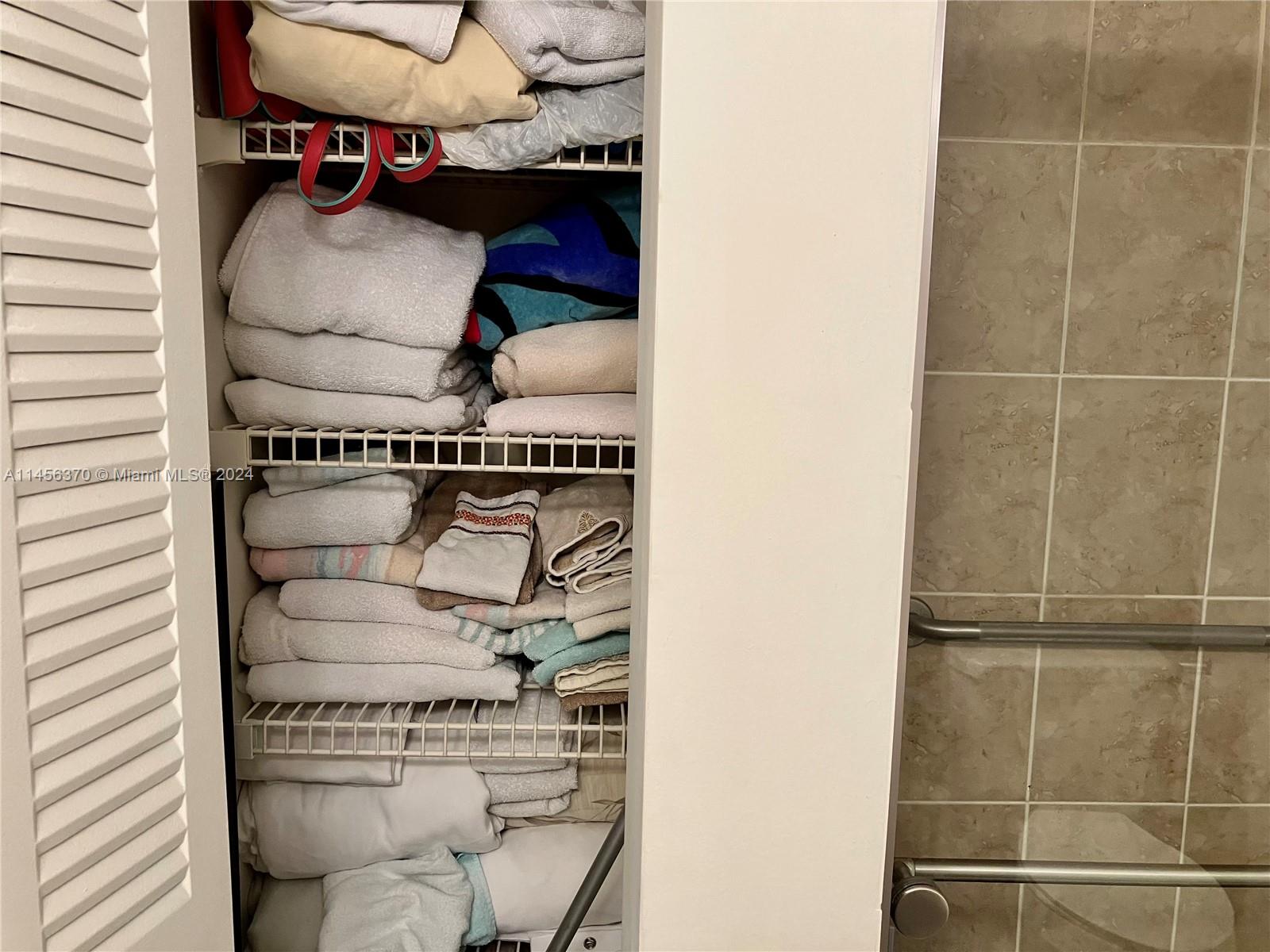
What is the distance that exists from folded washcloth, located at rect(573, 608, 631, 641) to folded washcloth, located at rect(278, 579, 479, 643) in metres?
0.13

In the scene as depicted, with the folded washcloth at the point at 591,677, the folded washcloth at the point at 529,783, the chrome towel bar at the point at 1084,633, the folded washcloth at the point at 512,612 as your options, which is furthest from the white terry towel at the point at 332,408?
the chrome towel bar at the point at 1084,633

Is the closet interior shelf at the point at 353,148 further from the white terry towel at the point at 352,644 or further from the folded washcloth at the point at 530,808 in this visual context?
the folded washcloth at the point at 530,808

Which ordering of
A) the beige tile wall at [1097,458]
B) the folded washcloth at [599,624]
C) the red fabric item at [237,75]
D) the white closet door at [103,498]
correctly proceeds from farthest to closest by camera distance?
the folded washcloth at [599,624] < the red fabric item at [237,75] < the beige tile wall at [1097,458] < the white closet door at [103,498]

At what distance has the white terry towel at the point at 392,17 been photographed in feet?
2.75

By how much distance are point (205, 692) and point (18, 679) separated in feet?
0.67

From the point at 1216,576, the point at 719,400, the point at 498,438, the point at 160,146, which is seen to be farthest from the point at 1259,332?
the point at 160,146

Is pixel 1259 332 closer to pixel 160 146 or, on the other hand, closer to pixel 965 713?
pixel 965 713

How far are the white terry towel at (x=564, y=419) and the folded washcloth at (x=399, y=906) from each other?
524 mm

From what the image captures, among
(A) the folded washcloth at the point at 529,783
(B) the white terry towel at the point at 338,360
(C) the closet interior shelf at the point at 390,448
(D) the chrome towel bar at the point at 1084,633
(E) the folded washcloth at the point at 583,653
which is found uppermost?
(B) the white terry towel at the point at 338,360

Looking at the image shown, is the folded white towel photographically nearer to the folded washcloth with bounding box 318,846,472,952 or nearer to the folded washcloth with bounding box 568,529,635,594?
the folded washcloth with bounding box 318,846,472,952

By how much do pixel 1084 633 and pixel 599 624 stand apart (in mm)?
499

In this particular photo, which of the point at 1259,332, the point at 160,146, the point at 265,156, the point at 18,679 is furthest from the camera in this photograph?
the point at 265,156

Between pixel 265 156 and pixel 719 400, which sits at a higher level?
pixel 265 156

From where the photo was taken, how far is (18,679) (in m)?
0.55
